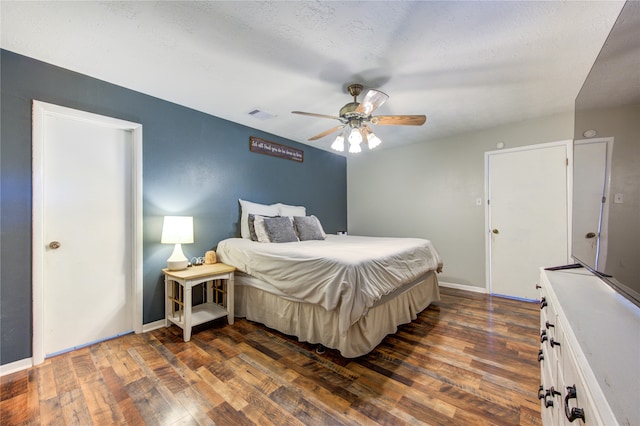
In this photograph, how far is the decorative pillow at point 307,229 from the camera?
3.46 m

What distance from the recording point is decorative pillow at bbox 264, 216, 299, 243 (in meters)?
3.08

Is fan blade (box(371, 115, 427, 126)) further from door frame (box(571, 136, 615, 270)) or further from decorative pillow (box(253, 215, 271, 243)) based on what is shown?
decorative pillow (box(253, 215, 271, 243))

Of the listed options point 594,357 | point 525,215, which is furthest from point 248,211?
point 525,215

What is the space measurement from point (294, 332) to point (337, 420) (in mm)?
1013

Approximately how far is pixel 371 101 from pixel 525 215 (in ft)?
9.22

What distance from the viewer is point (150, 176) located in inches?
103

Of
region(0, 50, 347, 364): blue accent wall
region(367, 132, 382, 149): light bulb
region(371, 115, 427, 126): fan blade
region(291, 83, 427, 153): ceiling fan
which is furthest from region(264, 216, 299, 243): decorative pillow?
region(371, 115, 427, 126): fan blade

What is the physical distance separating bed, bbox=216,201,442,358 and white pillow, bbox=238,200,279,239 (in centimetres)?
12

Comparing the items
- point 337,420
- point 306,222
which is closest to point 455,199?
point 306,222

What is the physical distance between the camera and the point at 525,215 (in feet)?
11.2

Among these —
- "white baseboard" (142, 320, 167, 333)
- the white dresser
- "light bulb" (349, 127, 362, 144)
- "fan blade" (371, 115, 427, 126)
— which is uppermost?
"fan blade" (371, 115, 427, 126)

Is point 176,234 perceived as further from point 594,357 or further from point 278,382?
point 594,357

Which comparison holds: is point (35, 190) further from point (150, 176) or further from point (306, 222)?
point (306, 222)

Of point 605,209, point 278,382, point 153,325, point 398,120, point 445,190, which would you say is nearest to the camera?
point 605,209
